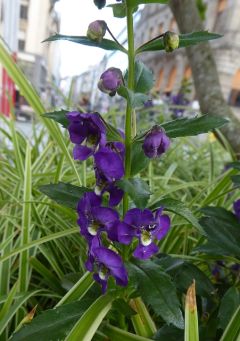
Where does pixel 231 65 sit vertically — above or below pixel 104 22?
above

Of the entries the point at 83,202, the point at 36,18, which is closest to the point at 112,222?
the point at 83,202

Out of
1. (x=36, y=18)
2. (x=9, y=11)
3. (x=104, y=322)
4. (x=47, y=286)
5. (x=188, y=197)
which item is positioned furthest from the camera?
(x=36, y=18)

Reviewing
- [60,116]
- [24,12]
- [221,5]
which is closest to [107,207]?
[60,116]

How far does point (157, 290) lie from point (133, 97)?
0.75 feet

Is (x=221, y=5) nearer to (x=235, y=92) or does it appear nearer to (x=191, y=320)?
(x=235, y=92)

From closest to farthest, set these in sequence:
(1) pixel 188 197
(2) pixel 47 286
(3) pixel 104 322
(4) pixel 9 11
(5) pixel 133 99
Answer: (5) pixel 133 99, (3) pixel 104 322, (2) pixel 47 286, (1) pixel 188 197, (4) pixel 9 11

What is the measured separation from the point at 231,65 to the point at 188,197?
16.8 meters

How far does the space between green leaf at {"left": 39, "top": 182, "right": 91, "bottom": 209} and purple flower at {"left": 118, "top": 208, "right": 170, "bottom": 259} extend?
Result: 0.07m

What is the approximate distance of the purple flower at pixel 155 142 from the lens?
1.33 ft

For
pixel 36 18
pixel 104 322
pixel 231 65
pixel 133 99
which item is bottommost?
pixel 104 322

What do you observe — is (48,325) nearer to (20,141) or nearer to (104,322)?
(104,322)

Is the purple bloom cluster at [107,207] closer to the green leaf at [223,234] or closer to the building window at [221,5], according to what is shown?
the green leaf at [223,234]

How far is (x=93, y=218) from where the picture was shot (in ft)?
1.40

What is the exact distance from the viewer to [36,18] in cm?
2002
